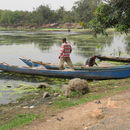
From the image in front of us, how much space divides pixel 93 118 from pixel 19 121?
1874 mm

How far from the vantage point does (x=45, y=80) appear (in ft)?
48.5

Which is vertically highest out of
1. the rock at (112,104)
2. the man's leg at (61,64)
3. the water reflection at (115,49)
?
the water reflection at (115,49)

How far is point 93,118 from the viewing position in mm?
6395

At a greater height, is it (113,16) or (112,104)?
(113,16)

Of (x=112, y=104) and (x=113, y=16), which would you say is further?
(x=113, y=16)

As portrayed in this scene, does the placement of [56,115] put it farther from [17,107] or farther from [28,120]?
[17,107]

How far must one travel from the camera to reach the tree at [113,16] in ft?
47.8

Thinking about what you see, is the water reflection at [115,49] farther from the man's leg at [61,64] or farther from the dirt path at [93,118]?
the dirt path at [93,118]

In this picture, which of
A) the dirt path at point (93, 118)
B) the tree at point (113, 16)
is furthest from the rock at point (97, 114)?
the tree at point (113, 16)

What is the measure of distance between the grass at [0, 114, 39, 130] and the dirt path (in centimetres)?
32

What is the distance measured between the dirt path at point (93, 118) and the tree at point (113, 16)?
7.56m

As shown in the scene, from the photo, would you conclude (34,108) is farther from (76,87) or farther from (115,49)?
(115,49)

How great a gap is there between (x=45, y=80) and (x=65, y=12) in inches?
3692

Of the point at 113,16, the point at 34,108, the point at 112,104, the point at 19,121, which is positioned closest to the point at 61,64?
the point at 113,16
